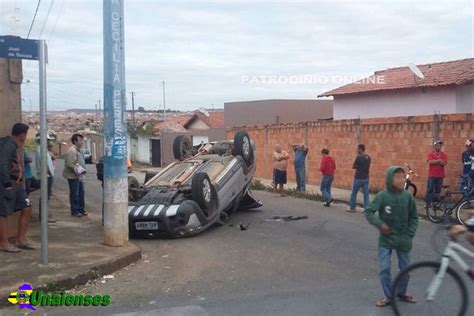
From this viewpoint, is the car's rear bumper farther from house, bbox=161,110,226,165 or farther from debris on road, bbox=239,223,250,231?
house, bbox=161,110,226,165

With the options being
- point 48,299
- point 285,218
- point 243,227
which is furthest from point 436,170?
point 48,299

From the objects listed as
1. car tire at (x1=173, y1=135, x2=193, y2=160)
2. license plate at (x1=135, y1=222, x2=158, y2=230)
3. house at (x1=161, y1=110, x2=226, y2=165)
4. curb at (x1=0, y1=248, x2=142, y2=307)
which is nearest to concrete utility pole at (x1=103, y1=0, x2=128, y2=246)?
curb at (x1=0, y1=248, x2=142, y2=307)

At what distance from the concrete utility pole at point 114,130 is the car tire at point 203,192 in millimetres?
1965

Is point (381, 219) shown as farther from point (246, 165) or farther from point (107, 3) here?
point (246, 165)

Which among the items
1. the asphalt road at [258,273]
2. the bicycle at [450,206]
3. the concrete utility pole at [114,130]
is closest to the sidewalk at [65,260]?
the asphalt road at [258,273]

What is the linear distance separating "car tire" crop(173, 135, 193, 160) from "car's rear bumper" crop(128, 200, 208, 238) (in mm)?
3905

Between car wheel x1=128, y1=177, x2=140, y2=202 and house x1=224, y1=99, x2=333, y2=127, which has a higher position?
house x1=224, y1=99, x2=333, y2=127

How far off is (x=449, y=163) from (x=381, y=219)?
33.0 feet

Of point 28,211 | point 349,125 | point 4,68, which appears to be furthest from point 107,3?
point 349,125

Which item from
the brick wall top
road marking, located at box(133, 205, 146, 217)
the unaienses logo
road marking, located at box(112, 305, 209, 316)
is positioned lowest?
road marking, located at box(112, 305, 209, 316)

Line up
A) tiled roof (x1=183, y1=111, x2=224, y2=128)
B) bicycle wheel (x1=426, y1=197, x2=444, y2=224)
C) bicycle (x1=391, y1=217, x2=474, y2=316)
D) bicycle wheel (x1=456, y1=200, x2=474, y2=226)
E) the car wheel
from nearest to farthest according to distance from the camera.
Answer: bicycle (x1=391, y1=217, x2=474, y2=316)
bicycle wheel (x1=456, y1=200, x2=474, y2=226)
the car wheel
bicycle wheel (x1=426, y1=197, x2=444, y2=224)
tiled roof (x1=183, y1=111, x2=224, y2=128)

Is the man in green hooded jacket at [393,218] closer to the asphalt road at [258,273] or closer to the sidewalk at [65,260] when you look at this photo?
the asphalt road at [258,273]

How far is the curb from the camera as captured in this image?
256 inches

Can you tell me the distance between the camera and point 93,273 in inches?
285
